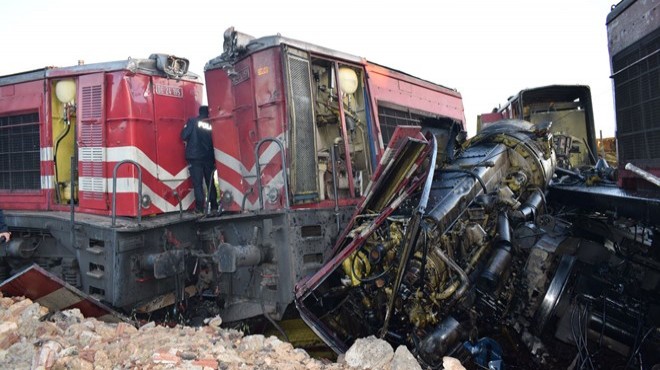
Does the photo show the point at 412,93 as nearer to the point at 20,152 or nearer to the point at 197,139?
the point at 197,139

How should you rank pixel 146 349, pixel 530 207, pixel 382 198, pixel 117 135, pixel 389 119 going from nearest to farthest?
pixel 146 349 < pixel 382 198 < pixel 530 207 < pixel 117 135 < pixel 389 119

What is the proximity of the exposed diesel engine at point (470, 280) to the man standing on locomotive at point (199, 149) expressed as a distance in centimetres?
283

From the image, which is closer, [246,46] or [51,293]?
[51,293]

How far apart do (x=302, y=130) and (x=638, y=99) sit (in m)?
3.82

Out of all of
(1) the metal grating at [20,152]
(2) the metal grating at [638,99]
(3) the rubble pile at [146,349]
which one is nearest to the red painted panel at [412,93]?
(2) the metal grating at [638,99]

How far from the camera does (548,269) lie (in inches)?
173

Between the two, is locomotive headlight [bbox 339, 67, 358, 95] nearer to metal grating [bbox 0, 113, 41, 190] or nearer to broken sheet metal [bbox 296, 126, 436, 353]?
broken sheet metal [bbox 296, 126, 436, 353]

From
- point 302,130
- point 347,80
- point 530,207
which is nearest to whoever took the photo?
point 530,207

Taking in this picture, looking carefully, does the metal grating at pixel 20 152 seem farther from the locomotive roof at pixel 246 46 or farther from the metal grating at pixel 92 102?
the locomotive roof at pixel 246 46

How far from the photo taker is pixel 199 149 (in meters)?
6.34

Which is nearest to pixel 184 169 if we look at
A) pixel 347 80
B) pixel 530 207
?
pixel 347 80

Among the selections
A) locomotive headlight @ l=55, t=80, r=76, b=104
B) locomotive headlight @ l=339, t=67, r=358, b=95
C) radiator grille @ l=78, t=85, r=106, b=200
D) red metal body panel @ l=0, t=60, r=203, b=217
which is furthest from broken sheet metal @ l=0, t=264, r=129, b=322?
locomotive headlight @ l=339, t=67, r=358, b=95

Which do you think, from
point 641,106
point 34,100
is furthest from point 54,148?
point 641,106

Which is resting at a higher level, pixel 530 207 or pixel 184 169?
pixel 184 169
